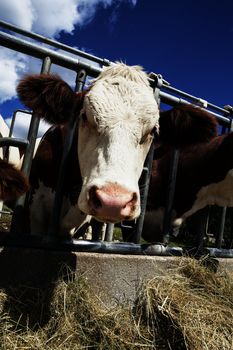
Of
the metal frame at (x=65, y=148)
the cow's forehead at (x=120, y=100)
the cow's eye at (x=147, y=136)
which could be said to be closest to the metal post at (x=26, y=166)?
the metal frame at (x=65, y=148)

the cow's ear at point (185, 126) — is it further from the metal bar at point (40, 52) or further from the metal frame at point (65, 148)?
the metal bar at point (40, 52)

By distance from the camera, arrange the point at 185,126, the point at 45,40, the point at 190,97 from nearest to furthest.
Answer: the point at 45,40 → the point at 185,126 → the point at 190,97

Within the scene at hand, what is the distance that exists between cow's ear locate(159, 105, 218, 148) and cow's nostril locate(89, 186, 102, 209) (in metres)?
1.69

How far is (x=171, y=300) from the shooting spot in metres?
2.31

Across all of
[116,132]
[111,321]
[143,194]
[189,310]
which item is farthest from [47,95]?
[189,310]

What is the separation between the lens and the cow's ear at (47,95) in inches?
109

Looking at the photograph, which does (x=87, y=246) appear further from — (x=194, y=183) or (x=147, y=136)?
(x=194, y=183)

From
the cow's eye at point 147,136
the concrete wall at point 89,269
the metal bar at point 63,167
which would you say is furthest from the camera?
the metal bar at point 63,167

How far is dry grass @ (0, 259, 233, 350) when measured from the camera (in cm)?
208

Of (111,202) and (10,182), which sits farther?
(10,182)

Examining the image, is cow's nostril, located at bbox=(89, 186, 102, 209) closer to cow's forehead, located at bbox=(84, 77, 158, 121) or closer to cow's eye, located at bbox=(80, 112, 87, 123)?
cow's forehead, located at bbox=(84, 77, 158, 121)

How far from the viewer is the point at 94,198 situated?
1967 millimetres

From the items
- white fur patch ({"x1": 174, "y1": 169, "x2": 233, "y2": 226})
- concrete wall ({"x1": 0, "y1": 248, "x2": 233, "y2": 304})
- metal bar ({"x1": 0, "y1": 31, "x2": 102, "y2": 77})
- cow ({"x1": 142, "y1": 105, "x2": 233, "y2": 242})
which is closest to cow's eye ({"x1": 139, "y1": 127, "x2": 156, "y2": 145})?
metal bar ({"x1": 0, "y1": 31, "x2": 102, "y2": 77})

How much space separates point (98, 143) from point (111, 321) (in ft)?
3.61
